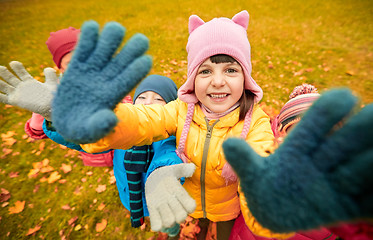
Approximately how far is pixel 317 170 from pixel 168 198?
2.62 ft

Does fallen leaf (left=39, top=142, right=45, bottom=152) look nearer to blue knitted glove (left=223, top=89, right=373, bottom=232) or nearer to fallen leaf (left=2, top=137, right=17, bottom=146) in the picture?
fallen leaf (left=2, top=137, right=17, bottom=146)

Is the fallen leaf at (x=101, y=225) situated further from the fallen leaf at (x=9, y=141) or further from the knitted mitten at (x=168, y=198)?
the fallen leaf at (x=9, y=141)

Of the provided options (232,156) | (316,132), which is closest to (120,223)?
(232,156)

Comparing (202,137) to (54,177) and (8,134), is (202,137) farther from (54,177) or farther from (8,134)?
(8,134)

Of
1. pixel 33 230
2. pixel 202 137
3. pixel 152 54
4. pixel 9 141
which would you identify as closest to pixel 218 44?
pixel 202 137

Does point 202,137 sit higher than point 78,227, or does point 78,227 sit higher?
point 202,137

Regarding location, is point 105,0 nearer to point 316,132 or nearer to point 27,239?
point 27,239

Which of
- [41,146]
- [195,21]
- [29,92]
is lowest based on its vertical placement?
[41,146]

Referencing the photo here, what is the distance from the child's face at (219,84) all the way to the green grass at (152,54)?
2137mm

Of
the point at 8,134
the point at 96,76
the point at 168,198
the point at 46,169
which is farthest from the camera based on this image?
the point at 8,134

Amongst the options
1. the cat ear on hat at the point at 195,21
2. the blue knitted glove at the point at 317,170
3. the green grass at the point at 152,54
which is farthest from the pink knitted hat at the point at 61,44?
the blue knitted glove at the point at 317,170

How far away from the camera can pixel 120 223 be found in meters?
2.56

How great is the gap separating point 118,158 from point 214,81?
126cm

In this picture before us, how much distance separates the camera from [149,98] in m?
2.08
